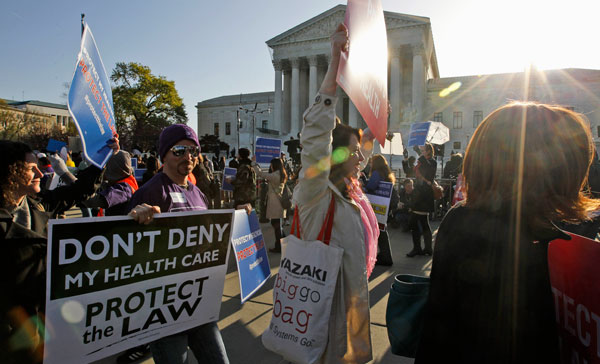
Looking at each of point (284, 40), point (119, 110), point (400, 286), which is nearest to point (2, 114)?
point (119, 110)

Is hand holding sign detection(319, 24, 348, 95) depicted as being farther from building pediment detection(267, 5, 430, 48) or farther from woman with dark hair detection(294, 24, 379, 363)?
building pediment detection(267, 5, 430, 48)

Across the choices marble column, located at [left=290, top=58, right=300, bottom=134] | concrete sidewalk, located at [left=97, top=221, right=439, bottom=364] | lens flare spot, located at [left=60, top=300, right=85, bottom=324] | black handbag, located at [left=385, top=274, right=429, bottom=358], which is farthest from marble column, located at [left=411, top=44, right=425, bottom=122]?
lens flare spot, located at [left=60, top=300, right=85, bottom=324]

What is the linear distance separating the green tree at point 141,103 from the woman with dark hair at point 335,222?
44750 millimetres

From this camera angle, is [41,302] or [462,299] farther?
[41,302]

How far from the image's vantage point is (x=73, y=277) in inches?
66.8

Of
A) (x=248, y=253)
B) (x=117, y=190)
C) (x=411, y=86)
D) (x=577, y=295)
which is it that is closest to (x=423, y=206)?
(x=248, y=253)

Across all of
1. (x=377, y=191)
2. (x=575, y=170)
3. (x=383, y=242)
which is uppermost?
(x=575, y=170)

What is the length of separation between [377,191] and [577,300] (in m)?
5.07

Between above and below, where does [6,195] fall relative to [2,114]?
below

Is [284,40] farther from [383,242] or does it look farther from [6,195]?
[6,195]

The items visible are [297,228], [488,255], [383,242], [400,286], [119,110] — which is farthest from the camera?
[119,110]

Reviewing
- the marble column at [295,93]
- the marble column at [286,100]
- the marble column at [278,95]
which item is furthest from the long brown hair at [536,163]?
the marble column at [278,95]

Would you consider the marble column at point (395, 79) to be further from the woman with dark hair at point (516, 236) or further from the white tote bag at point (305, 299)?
the woman with dark hair at point (516, 236)

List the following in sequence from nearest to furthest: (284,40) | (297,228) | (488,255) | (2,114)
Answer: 1. (488,255)
2. (297,228)
3. (2,114)
4. (284,40)
